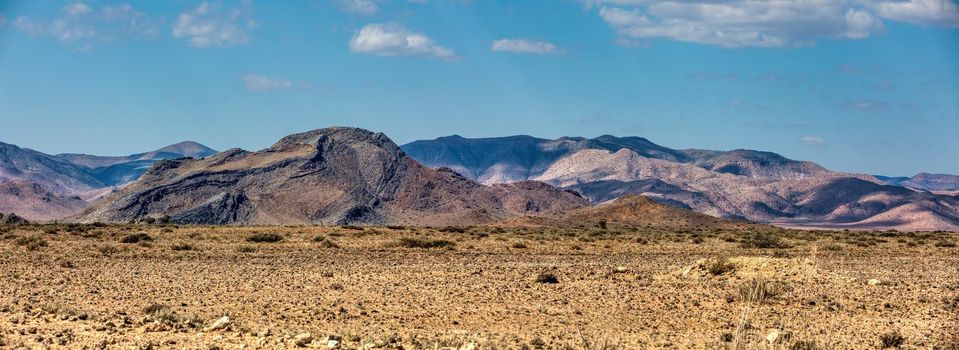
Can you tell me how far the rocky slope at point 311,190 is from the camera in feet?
364

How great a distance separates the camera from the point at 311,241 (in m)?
45.9

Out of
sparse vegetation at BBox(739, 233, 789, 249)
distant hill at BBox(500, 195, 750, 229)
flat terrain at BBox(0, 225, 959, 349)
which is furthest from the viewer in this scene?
distant hill at BBox(500, 195, 750, 229)

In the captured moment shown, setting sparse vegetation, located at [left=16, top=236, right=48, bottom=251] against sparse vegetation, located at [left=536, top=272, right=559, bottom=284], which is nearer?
sparse vegetation, located at [left=536, top=272, right=559, bottom=284]

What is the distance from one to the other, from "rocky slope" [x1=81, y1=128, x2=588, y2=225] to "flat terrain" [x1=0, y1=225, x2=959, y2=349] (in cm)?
6893

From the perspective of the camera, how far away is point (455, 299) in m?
23.8

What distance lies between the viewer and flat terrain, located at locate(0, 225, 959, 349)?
1703cm

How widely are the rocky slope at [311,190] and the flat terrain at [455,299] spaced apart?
68.9 m

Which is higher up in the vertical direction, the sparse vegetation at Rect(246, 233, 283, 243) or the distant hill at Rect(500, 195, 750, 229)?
the distant hill at Rect(500, 195, 750, 229)

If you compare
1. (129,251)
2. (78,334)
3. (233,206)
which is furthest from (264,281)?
(233,206)

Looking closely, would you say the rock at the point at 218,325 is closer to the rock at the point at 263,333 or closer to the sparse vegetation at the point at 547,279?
the rock at the point at 263,333

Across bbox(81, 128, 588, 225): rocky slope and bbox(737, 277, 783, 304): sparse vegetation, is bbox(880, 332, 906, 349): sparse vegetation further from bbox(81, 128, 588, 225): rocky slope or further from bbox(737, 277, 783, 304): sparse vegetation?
bbox(81, 128, 588, 225): rocky slope

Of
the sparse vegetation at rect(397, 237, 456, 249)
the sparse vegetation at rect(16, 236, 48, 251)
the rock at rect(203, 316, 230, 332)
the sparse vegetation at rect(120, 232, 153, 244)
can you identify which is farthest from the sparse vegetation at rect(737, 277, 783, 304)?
the sparse vegetation at rect(120, 232, 153, 244)

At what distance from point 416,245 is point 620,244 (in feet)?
33.0

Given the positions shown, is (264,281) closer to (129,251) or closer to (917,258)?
(129,251)
